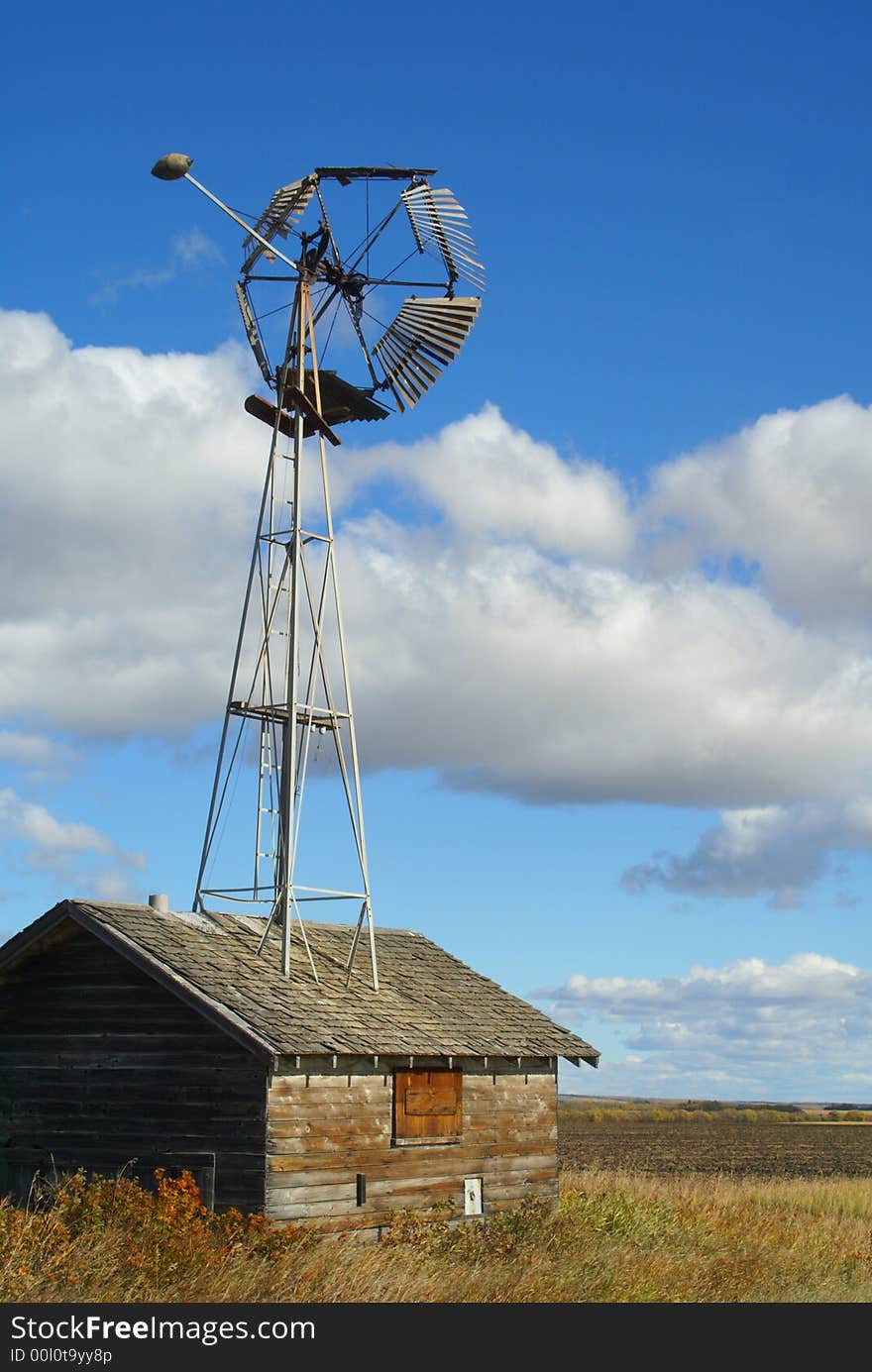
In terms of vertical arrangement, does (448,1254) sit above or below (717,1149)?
below

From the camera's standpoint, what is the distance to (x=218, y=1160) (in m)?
20.7

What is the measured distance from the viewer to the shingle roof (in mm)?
21375

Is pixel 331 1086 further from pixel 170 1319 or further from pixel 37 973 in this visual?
pixel 170 1319

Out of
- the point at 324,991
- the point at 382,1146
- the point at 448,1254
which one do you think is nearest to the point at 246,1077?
the point at 382,1146

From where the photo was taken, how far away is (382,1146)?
2242cm

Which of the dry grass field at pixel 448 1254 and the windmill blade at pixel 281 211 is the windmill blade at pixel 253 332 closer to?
the windmill blade at pixel 281 211

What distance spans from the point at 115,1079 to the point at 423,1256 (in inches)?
207

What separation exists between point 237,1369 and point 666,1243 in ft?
38.1

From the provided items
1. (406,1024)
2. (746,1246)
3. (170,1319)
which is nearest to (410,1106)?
(406,1024)

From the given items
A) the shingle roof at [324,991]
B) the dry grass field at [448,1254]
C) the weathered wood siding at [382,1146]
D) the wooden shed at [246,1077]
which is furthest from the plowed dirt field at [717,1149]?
the wooden shed at [246,1077]

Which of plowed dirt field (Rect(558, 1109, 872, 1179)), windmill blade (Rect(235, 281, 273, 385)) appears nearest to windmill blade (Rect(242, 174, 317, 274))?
windmill blade (Rect(235, 281, 273, 385))

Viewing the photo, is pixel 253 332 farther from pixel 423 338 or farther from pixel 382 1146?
pixel 382 1146

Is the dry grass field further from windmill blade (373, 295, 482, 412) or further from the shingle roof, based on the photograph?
windmill blade (373, 295, 482, 412)

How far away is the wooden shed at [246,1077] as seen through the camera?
20.8 meters
